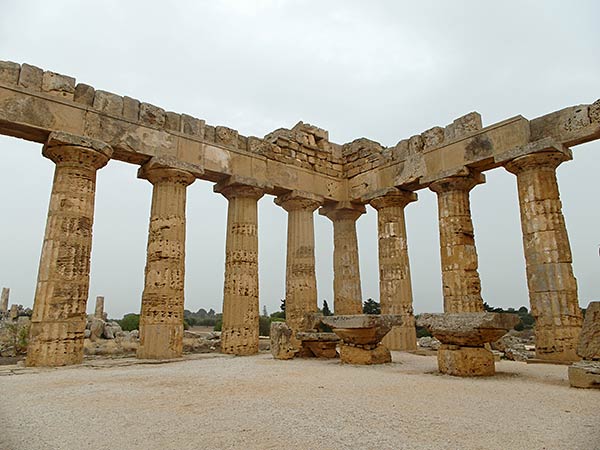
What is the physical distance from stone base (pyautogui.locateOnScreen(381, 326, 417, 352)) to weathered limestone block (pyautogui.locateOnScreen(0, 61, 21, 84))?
42.5 ft

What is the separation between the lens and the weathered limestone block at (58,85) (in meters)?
10.7

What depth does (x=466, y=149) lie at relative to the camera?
12.9m

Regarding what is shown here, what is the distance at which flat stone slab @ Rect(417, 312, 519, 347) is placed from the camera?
7.40 metres

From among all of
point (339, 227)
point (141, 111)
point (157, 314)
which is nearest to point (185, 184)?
point (141, 111)

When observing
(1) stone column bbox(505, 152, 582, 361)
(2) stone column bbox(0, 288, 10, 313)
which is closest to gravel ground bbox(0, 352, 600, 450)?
(1) stone column bbox(505, 152, 582, 361)

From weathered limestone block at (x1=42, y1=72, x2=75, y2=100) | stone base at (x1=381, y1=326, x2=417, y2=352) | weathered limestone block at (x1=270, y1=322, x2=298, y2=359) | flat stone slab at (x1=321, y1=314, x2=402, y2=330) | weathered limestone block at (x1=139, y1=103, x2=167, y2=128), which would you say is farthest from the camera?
stone base at (x1=381, y1=326, x2=417, y2=352)

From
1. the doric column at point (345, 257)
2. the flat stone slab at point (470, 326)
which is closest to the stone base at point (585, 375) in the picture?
the flat stone slab at point (470, 326)

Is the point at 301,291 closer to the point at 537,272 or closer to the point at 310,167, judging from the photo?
the point at 310,167

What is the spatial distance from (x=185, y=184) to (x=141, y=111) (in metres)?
2.46

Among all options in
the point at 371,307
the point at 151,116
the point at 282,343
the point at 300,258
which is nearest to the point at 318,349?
→ the point at 282,343

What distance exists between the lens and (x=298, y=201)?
15.2 meters

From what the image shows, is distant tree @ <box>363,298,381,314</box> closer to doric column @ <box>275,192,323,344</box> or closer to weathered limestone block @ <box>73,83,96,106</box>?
doric column @ <box>275,192,323,344</box>

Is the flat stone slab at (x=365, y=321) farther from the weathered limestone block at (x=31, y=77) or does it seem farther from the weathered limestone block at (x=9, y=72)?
the weathered limestone block at (x=9, y=72)

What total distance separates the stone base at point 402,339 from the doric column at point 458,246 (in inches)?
71.8
